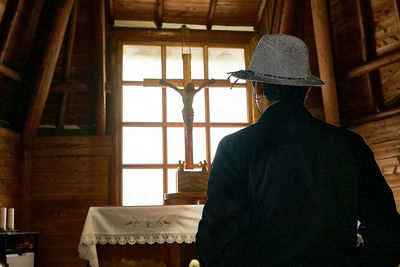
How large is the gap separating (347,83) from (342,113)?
38cm

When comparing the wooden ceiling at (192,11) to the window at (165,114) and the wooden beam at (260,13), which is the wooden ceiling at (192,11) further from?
the window at (165,114)

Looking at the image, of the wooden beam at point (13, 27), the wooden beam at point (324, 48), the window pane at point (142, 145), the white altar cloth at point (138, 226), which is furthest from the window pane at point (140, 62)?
the white altar cloth at point (138, 226)

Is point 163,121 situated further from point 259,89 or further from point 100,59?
point 259,89

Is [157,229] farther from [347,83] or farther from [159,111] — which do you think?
[347,83]

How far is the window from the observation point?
6.14m

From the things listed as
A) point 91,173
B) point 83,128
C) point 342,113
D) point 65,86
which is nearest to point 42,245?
point 91,173

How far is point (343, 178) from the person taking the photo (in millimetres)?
1018

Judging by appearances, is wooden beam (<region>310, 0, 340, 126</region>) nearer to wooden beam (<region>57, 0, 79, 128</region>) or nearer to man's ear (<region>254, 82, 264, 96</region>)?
wooden beam (<region>57, 0, 79, 128</region>)

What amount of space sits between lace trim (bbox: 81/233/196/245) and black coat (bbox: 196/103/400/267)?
8.10ft

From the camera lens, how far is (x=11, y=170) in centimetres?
551

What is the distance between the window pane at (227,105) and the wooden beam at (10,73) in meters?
2.36

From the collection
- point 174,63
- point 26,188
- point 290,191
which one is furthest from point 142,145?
point 290,191

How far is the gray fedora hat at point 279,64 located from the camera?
42.9 inches

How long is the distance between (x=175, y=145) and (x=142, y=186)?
2.16ft
